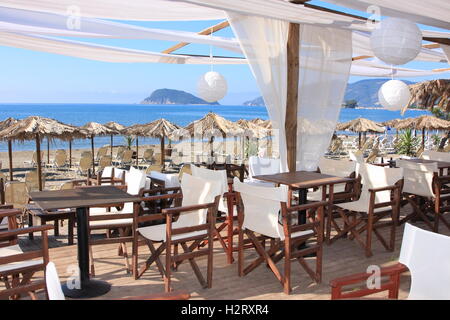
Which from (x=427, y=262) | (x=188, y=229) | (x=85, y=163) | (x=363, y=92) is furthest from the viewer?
(x=363, y=92)

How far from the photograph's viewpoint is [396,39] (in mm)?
3652

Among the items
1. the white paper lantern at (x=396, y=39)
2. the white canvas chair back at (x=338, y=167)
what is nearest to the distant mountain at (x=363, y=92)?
the white canvas chair back at (x=338, y=167)

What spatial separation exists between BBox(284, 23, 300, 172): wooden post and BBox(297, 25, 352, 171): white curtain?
22 centimetres

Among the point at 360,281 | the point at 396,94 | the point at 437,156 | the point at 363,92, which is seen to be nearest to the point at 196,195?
the point at 360,281

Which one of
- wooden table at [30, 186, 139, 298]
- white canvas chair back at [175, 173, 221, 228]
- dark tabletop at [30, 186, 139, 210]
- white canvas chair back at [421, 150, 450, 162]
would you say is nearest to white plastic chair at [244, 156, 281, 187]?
white canvas chair back at [175, 173, 221, 228]

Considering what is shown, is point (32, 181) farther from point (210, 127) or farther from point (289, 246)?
point (289, 246)

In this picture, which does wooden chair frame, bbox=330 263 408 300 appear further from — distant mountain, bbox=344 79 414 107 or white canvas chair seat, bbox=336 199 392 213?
distant mountain, bbox=344 79 414 107

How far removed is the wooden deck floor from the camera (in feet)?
12.0

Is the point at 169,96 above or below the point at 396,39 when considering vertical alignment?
above

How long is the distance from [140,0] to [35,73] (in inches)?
2436

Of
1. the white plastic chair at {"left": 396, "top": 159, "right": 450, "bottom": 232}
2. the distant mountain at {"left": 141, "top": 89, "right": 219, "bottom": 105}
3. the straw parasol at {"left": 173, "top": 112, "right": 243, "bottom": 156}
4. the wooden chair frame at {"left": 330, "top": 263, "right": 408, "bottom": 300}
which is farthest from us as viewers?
the distant mountain at {"left": 141, "top": 89, "right": 219, "bottom": 105}

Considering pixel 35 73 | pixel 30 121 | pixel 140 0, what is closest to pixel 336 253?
pixel 140 0

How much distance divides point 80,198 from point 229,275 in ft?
4.84

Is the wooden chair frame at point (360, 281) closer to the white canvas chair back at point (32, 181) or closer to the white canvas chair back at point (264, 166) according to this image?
the white canvas chair back at point (264, 166)
